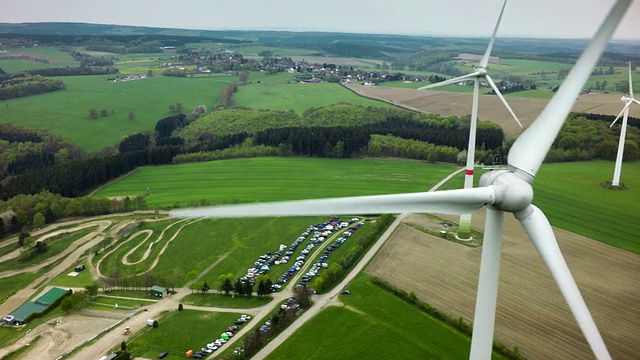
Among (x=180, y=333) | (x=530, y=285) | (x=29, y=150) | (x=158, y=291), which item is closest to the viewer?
(x=180, y=333)

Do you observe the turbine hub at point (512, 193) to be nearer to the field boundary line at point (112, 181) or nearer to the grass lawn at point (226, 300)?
the grass lawn at point (226, 300)

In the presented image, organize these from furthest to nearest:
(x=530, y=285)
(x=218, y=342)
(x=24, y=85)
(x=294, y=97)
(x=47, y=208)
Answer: (x=294, y=97) < (x=24, y=85) < (x=47, y=208) < (x=530, y=285) < (x=218, y=342)

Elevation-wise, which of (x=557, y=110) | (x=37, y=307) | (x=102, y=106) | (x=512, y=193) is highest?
(x=557, y=110)

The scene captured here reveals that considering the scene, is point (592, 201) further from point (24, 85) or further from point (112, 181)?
point (24, 85)

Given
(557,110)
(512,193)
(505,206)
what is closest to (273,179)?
(557,110)

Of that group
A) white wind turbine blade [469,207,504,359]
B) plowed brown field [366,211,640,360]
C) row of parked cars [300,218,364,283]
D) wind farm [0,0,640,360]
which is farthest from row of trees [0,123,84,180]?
white wind turbine blade [469,207,504,359]

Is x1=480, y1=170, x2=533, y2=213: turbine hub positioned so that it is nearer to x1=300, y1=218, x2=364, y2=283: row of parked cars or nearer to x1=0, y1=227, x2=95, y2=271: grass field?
x1=300, y1=218, x2=364, y2=283: row of parked cars

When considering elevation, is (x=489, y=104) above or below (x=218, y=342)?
above
